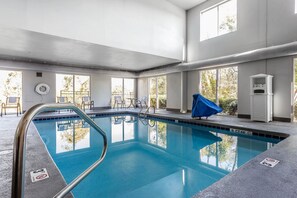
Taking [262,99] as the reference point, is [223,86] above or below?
above

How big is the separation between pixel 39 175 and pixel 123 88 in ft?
31.3

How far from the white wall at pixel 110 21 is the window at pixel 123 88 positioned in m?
4.91

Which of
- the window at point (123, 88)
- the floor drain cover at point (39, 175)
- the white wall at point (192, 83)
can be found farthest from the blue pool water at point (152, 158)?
the window at point (123, 88)

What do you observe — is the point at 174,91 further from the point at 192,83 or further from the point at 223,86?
the point at 223,86

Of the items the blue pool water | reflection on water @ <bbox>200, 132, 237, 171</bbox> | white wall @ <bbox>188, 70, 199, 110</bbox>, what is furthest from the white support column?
reflection on water @ <bbox>200, 132, 237, 171</bbox>

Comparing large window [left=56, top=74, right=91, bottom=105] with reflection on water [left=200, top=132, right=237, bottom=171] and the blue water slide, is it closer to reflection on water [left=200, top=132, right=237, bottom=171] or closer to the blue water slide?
the blue water slide

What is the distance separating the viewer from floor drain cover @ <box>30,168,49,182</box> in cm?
166

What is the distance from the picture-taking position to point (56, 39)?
186 inches

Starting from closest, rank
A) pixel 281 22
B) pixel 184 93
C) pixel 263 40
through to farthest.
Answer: pixel 281 22, pixel 263 40, pixel 184 93

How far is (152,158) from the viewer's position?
2.93m

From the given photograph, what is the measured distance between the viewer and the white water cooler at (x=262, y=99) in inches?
193

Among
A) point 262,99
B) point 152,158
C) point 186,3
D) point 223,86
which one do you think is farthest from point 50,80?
point 262,99

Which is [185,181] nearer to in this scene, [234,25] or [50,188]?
[50,188]

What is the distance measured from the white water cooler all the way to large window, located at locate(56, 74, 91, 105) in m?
8.10
